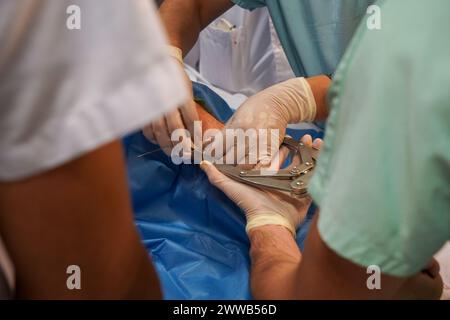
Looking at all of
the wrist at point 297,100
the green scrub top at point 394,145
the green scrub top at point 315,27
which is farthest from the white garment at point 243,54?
the green scrub top at point 394,145

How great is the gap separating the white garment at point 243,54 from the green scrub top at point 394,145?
3.85 feet

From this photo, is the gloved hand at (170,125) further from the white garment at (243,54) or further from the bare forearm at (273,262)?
the white garment at (243,54)

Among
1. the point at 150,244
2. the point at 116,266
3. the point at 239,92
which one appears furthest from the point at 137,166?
the point at 239,92

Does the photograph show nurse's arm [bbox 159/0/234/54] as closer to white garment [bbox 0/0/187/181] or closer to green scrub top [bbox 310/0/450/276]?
green scrub top [bbox 310/0/450/276]

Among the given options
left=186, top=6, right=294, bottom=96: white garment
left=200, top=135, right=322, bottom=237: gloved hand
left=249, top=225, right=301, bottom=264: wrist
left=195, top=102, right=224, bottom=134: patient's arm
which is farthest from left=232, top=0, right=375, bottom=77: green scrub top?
left=249, top=225, right=301, bottom=264: wrist

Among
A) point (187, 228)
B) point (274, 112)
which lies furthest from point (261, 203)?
point (274, 112)

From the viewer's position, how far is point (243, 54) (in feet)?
6.27

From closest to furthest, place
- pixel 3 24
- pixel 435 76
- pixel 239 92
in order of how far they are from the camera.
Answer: pixel 3 24, pixel 435 76, pixel 239 92

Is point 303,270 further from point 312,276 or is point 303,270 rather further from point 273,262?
point 273,262

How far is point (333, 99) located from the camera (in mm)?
626

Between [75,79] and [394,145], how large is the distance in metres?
0.35

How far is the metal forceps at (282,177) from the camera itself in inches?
43.4

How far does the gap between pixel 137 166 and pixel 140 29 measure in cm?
76

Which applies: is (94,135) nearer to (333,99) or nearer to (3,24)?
(3,24)
